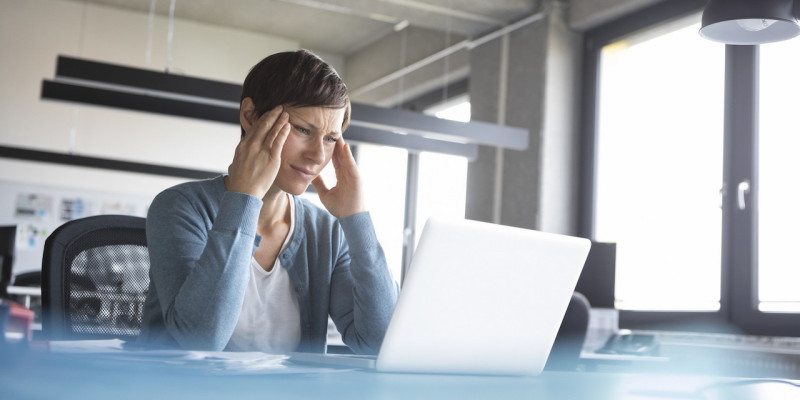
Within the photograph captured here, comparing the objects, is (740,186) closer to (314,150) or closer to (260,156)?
(314,150)

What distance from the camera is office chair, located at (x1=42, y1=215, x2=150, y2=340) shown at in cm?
146

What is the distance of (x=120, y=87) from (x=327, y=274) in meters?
2.15

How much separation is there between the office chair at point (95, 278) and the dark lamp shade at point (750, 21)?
1686 mm

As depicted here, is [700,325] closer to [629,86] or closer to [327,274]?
[629,86]

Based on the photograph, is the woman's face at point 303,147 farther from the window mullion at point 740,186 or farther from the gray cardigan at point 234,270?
the window mullion at point 740,186

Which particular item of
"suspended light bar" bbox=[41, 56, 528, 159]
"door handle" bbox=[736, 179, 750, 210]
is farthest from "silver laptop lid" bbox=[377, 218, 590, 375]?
"door handle" bbox=[736, 179, 750, 210]

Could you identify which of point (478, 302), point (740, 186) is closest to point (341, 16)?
point (740, 186)

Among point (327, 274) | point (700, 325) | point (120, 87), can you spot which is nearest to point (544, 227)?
point (700, 325)

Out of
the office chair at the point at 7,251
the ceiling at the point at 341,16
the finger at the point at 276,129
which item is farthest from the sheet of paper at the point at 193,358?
the ceiling at the point at 341,16

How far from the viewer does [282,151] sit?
1.58 metres

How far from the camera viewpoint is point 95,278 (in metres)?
1.55

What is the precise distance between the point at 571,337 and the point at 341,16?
4.83 m

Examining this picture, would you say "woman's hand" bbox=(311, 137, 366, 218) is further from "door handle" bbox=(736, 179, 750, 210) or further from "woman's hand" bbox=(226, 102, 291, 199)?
"door handle" bbox=(736, 179, 750, 210)

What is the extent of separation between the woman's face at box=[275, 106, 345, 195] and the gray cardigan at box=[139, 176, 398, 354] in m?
0.11
